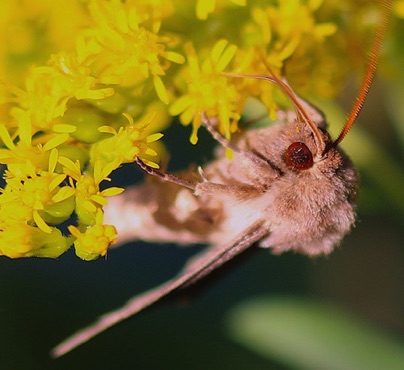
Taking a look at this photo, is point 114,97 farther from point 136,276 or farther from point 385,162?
point 136,276

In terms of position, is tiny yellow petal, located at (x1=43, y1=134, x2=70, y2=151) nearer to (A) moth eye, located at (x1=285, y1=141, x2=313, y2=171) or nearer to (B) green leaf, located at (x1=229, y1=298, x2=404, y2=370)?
(A) moth eye, located at (x1=285, y1=141, x2=313, y2=171)

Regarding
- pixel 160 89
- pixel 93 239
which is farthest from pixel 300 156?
pixel 93 239

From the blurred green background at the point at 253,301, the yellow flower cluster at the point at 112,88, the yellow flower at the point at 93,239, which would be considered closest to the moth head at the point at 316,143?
the yellow flower cluster at the point at 112,88

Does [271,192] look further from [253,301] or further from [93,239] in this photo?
[253,301]

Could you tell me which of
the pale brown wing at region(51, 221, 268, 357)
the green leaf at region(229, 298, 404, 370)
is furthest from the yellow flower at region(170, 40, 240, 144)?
the green leaf at region(229, 298, 404, 370)

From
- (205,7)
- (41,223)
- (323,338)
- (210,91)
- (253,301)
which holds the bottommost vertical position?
(253,301)

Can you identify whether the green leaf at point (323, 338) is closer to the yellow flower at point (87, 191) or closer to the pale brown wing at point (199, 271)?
the pale brown wing at point (199, 271)
